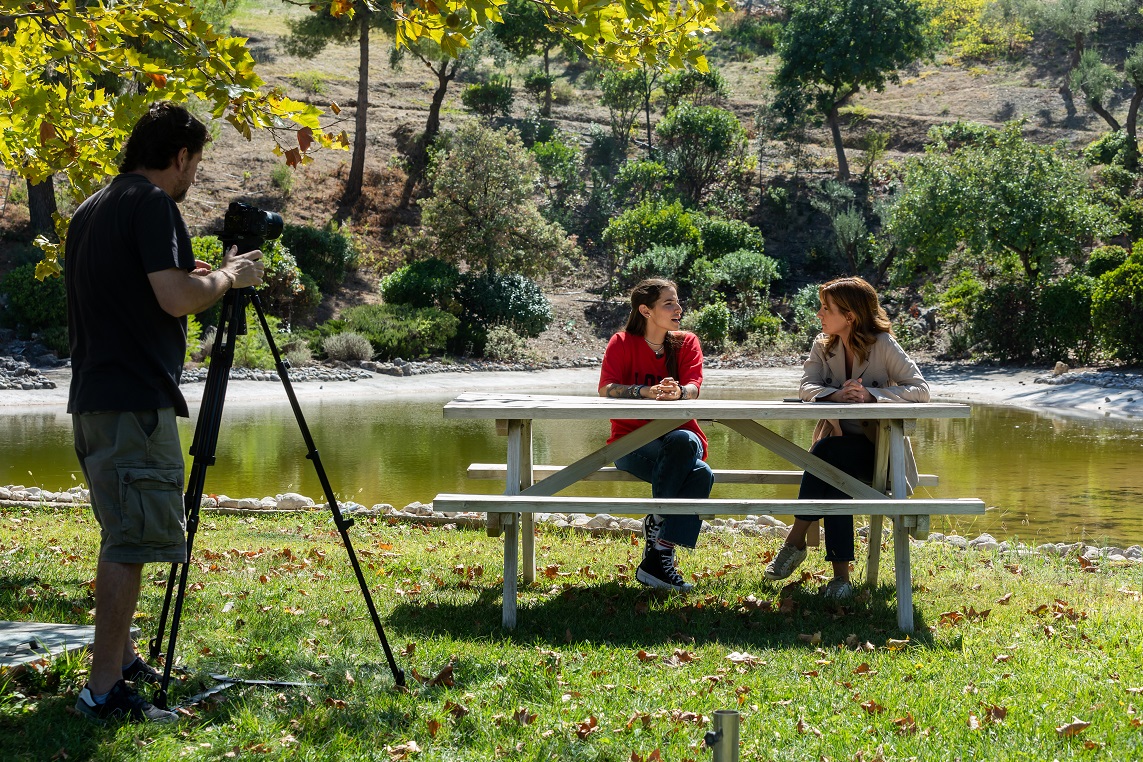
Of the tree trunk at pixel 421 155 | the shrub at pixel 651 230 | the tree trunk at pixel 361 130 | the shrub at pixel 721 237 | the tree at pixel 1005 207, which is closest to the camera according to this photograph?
the tree at pixel 1005 207

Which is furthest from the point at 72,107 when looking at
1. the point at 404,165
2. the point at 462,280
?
the point at 404,165

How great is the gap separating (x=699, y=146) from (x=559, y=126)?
24.9ft

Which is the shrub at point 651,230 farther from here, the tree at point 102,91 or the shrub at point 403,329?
the tree at point 102,91

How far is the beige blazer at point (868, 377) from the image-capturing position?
189 inches

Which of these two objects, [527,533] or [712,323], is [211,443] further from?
[712,323]

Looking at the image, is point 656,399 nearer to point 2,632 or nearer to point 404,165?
point 2,632

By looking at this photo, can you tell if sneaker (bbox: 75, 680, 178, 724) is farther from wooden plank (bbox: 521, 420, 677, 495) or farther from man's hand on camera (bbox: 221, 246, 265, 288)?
wooden plank (bbox: 521, 420, 677, 495)

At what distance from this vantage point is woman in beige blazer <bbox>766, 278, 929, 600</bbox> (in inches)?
185

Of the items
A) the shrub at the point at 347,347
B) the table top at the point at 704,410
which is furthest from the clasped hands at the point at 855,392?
the shrub at the point at 347,347

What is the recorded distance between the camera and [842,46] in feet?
108

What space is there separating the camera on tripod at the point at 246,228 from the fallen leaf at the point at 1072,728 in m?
2.89

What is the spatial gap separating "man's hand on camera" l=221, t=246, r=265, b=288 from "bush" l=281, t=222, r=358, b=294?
22220mm

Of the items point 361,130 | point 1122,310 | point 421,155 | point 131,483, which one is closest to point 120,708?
point 131,483

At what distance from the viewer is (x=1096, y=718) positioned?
3.09 meters
